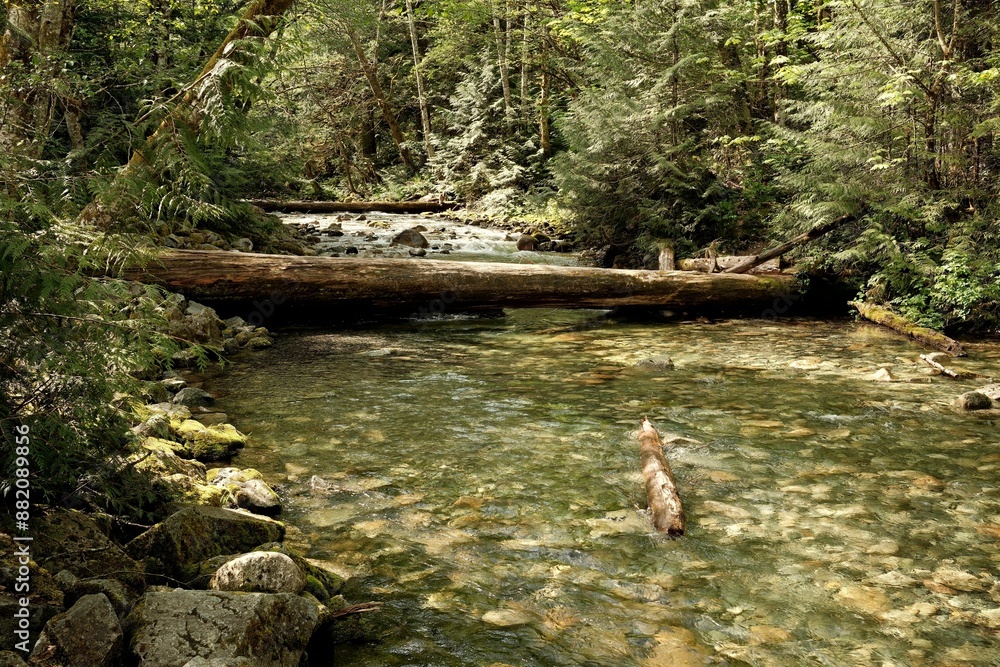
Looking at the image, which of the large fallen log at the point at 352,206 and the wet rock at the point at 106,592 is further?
the large fallen log at the point at 352,206

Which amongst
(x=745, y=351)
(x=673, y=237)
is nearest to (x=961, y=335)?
(x=745, y=351)

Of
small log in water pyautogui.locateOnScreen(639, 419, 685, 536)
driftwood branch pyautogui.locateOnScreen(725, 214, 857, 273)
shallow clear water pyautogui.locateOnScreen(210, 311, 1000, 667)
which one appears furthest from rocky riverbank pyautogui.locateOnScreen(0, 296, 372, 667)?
driftwood branch pyautogui.locateOnScreen(725, 214, 857, 273)

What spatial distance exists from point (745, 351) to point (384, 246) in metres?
11.2

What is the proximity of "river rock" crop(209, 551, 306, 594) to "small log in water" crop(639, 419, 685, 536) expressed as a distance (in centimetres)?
195

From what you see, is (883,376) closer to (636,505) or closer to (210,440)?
(636,505)

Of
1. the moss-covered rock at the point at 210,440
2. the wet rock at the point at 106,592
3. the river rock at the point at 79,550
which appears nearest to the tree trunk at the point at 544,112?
the moss-covered rock at the point at 210,440

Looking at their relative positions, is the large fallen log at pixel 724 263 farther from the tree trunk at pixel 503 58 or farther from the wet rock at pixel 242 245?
the tree trunk at pixel 503 58

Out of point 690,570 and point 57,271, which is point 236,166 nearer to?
point 57,271

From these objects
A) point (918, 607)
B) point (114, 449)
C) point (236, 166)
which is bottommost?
point (918, 607)

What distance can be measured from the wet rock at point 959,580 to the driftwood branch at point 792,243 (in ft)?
26.7

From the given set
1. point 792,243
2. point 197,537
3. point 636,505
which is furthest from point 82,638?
point 792,243

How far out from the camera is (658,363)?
725cm

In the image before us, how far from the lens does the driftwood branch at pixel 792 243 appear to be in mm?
10297

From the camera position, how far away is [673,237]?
13.5 metres
